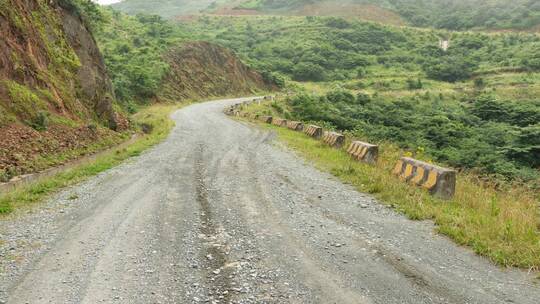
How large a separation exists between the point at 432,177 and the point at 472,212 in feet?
5.20

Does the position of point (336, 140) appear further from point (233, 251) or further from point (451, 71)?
point (451, 71)

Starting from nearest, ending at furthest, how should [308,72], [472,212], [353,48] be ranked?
[472,212]
[308,72]
[353,48]

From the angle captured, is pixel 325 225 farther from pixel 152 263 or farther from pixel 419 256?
pixel 152 263

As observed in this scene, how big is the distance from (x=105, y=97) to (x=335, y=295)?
64.7 feet

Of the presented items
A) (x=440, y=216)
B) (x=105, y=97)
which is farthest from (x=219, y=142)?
(x=440, y=216)

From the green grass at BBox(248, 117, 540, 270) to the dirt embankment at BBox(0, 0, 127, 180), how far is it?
9185mm

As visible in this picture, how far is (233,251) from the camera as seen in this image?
266 inches

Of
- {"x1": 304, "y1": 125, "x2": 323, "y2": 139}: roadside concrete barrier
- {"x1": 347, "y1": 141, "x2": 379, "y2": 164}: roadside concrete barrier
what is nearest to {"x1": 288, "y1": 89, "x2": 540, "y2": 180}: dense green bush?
{"x1": 304, "y1": 125, "x2": 323, "y2": 139}: roadside concrete barrier

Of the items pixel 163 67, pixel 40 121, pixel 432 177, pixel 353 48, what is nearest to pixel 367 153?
pixel 432 177

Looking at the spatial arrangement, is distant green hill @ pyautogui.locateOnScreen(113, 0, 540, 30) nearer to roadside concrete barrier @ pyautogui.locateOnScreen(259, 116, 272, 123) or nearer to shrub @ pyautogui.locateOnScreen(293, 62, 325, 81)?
shrub @ pyautogui.locateOnScreen(293, 62, 325, 81)

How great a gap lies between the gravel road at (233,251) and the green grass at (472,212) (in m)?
0.35

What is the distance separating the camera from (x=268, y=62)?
87312 mm

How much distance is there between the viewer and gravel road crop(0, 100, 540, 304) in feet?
17.8

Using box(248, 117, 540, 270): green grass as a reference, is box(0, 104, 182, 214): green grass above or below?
below
